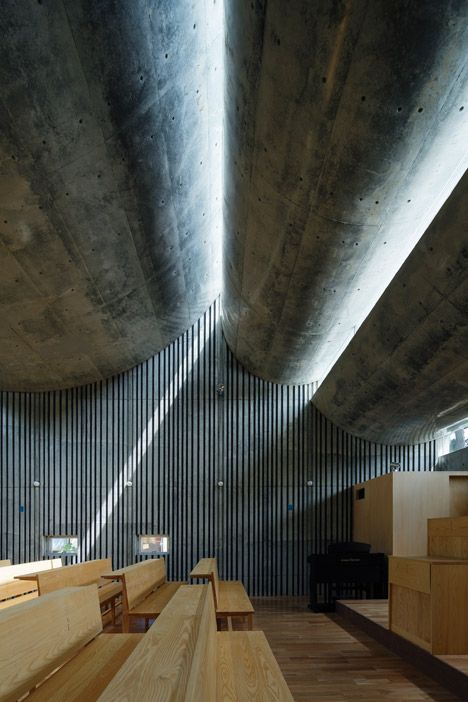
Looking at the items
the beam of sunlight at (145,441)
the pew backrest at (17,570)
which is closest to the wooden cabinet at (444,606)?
the pew backrest at (17,570)

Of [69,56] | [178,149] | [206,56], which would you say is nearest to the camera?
[69,56]

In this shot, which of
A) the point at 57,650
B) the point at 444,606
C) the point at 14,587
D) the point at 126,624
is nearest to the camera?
the point at 57,650

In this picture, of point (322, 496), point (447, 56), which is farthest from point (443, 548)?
point (322, 496)

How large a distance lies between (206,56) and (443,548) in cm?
474

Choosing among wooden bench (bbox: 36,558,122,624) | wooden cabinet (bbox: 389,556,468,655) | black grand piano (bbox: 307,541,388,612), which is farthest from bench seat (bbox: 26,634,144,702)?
black grand piano (bbox: 307,541,388,612)

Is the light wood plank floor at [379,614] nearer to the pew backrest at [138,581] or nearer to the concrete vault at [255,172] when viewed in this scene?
the pew backrest at [138,581]

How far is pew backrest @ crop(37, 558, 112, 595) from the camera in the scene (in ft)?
19.4

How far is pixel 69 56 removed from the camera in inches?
210

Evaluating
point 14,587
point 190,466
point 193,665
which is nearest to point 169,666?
point 193,665

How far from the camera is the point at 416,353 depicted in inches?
299

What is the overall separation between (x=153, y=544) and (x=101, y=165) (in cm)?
769

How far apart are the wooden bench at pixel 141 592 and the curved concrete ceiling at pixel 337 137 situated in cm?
348

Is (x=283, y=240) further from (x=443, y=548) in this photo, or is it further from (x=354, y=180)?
(x=443, y=548)

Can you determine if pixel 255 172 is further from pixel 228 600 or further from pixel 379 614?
pixel 379 614
